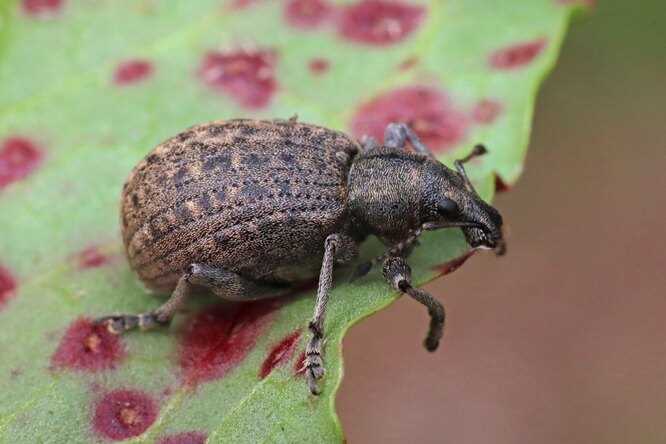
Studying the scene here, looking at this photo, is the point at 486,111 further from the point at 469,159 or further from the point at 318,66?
the point at 318,66

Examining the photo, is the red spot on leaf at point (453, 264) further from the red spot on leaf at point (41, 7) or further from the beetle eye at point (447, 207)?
the red spot on leaf at point (41, 7)

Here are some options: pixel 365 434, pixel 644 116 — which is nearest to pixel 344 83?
pixel 365 434

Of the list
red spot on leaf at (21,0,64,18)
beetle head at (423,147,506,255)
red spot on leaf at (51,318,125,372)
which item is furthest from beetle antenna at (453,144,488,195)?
red spot on leaf at (21,0,64,18)

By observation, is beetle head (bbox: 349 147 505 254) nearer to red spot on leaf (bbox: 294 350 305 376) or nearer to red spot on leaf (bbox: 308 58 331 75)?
red spot on leaf (bbox: 308 58 331 75)

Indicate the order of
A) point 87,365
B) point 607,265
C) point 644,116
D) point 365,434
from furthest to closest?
point 644,116
point 607,265
point 365,434
point 87,365

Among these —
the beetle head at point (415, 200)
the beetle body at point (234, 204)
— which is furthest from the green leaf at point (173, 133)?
the beetle body at point (234, 204)

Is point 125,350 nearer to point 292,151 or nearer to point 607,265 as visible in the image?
point 292,151

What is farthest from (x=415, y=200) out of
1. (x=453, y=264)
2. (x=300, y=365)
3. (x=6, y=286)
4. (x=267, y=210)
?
(x=6, y=286)
